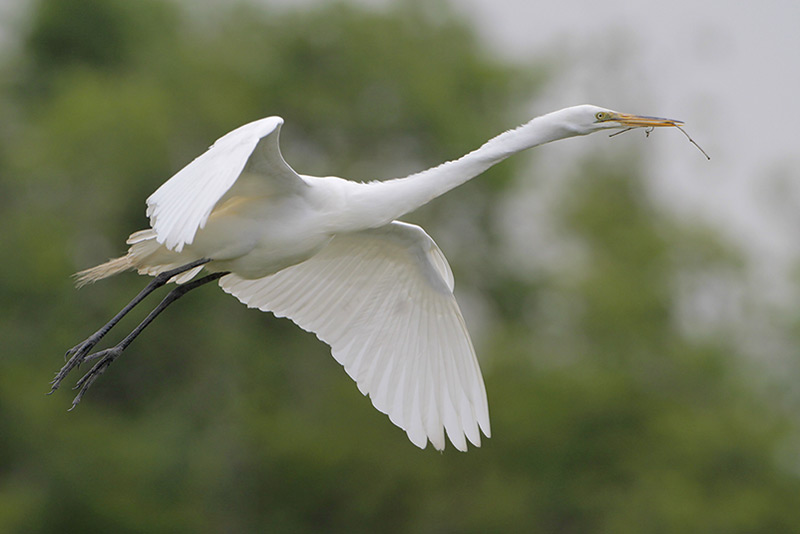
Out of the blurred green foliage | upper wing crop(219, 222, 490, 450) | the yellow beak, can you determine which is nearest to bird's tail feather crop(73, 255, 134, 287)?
upper wing crop(219, 222, 490, 450)

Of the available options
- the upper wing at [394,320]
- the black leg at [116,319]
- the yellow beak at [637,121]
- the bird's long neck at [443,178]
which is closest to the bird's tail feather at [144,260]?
the black leg at [116,319]

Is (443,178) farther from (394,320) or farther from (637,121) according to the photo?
(394,320)

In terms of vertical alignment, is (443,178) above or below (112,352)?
above

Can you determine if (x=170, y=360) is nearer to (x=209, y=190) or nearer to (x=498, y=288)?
(x=498, y=288)

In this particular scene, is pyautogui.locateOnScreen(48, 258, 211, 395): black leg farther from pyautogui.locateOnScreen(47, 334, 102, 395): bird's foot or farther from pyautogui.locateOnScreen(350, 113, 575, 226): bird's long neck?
pyautogui.locateOnScreen(350, 113, 575, 226): bird's long neck

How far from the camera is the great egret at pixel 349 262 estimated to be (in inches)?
259

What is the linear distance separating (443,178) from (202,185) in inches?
58.9

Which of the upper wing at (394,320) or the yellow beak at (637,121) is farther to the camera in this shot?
the upper wing at (394,320)

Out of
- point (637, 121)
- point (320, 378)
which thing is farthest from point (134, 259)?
point (320, 378)

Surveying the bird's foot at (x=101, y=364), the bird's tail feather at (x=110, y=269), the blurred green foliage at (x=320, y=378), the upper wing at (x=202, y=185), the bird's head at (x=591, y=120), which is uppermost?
the bird's head at (x=591, y=120)

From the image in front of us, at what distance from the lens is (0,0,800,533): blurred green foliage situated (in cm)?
1922

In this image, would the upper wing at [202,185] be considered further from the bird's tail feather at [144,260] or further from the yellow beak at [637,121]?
the yellow beak at [637,121]

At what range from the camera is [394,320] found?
310 inches

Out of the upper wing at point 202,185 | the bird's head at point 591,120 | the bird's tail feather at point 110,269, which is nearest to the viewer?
the upper wing at point 202,185
